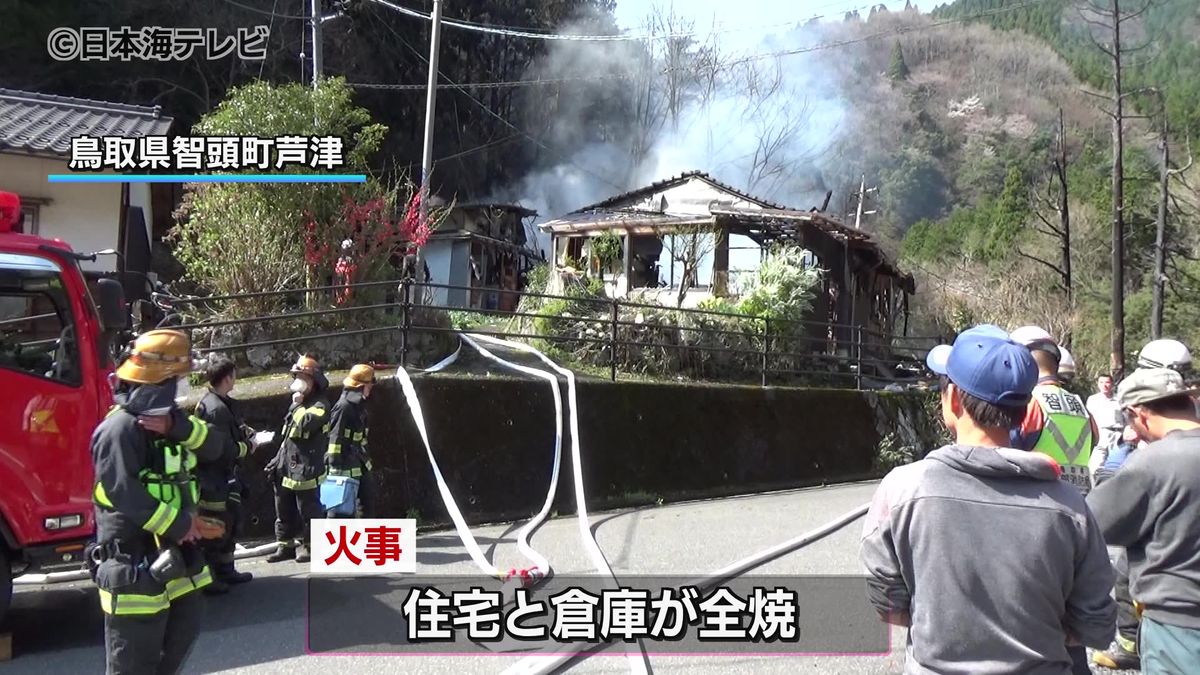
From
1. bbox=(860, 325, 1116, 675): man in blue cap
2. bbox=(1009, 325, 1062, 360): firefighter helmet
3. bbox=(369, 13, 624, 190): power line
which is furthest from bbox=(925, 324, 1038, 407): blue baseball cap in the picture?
bbox=(369, 13, 624, 190): power line

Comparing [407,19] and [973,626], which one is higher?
[407,19]

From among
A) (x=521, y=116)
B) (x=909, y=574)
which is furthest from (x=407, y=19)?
(x=909, y=574)

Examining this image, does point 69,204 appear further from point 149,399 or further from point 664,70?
point 664,70

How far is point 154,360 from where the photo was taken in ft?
12.4

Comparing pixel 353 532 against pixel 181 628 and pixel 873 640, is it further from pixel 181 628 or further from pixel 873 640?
pixel 873 640

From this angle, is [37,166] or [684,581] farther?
[37,166]

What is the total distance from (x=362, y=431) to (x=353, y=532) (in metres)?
0.80

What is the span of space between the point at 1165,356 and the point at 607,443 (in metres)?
7.24

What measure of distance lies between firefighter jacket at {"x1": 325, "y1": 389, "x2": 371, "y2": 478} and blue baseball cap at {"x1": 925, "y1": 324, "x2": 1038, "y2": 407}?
5.64 metres

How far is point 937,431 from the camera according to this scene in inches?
612

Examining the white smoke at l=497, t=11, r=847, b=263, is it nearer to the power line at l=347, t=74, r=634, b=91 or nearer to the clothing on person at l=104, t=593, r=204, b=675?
the power line at l=347, t=74, r=634, b=91

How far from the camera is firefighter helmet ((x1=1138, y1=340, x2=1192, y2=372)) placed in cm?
352

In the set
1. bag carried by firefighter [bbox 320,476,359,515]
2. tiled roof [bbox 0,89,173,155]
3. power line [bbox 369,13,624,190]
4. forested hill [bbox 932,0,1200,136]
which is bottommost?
bag carried by firefighter [bbox 320,476,359,515]

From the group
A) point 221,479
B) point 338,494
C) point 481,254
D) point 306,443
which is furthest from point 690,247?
point 221,479
